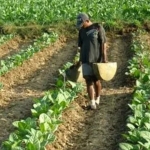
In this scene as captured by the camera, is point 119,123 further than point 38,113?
Yes

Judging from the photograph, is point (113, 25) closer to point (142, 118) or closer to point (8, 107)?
point (8, 107)

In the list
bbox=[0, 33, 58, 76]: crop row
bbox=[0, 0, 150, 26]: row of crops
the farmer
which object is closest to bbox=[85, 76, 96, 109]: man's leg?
the farmer

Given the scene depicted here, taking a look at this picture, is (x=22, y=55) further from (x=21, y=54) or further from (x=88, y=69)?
(x=88, y=69)

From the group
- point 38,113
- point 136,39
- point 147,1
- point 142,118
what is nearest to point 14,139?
point 38,113

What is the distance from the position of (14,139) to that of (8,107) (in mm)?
2626

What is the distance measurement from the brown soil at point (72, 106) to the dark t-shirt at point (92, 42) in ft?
2.89

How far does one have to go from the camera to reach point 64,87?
8.75 m

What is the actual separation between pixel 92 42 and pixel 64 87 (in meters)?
1.10

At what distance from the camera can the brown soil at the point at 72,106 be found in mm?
6719

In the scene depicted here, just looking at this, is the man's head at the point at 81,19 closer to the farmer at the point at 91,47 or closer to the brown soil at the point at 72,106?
the farmer at the point at 91,47

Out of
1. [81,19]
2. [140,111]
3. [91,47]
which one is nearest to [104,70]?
[91,47]

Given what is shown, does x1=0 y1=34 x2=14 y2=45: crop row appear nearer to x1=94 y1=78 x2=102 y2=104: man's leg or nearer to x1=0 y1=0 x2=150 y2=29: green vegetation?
x1=0 y1=0 x2=150 y2=29: green vegetation

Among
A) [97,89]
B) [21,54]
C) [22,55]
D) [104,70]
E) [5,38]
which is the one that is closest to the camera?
[104,70]

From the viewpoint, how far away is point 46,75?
37.4 feet
